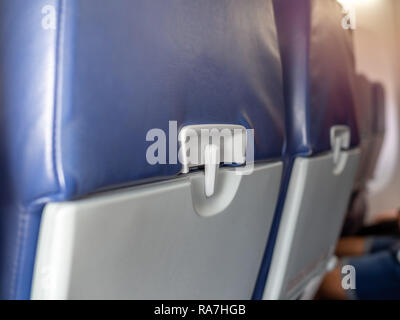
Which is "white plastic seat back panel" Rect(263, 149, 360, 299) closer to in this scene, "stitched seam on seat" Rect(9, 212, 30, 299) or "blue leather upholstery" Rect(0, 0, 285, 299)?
"blue leather upholstery" Rect(0, 0, 285, 299)

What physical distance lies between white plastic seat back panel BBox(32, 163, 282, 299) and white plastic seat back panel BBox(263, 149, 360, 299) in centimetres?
16

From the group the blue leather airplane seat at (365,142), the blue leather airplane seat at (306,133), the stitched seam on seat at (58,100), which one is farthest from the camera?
the blue leather airplane seat at (365,142)

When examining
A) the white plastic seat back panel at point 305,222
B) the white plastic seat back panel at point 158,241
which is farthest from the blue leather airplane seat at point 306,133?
the white plastic seat back panel at point 158,241

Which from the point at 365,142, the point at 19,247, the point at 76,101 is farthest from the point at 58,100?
the point at 365,142

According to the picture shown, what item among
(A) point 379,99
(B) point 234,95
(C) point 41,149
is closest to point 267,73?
(B) point 234,95

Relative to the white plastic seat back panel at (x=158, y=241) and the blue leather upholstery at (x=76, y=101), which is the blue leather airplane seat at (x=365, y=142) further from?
the blue leather upholstery at (x=76, y=101)

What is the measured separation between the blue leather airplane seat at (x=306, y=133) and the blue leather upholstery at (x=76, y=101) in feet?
1.57

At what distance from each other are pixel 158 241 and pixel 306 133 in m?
0.54

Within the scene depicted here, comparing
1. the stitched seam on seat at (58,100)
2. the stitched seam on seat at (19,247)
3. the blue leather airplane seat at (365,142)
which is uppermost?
the blue leather airplane seat at (365,142)

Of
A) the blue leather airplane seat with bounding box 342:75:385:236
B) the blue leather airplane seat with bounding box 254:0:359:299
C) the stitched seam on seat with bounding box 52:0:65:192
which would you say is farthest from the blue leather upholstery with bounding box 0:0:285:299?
the blue leather airplane seat with bounding box 342:75:385:236

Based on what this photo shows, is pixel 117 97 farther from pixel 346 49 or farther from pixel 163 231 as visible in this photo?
pixel 346 49

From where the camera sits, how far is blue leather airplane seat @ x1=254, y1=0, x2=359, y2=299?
37.9 inches

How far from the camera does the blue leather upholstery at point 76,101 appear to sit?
1.33 feet

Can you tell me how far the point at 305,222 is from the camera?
1.06 metres
